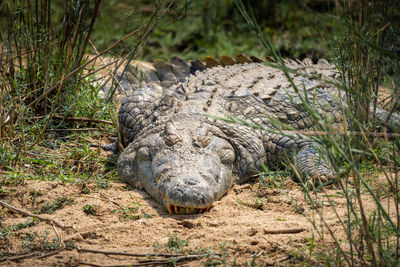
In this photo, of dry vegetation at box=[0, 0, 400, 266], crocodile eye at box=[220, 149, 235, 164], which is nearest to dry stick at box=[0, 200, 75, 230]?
dry vegetation at box=[0, 0, 400, 266]

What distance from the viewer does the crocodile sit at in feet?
12.1

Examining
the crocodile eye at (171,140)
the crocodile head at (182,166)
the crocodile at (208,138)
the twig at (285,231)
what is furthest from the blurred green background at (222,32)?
the twig at (285,231)

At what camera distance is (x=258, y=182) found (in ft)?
14.5

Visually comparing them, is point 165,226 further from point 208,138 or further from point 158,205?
point 208,138

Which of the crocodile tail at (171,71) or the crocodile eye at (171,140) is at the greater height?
the crocodile tail at (171,71)

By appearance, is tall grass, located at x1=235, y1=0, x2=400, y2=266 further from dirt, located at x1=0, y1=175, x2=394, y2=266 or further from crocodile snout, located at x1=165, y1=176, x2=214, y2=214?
crocodile snout, located at x1=165, y1=176, x2=214, y2=214

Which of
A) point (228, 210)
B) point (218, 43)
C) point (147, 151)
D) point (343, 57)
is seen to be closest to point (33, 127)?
point (147, 151)

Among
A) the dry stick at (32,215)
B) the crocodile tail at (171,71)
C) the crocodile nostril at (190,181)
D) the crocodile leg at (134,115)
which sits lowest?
the dry stick at (32,215)

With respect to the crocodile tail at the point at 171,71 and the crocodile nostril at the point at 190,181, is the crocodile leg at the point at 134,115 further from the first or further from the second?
the crocodile nostril at the point at 190,181

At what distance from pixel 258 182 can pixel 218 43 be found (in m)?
6.24

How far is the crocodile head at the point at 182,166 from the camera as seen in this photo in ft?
11.4

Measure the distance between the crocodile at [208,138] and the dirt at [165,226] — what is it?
0.63ft

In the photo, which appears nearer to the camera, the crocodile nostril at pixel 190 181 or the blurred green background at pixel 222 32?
the crocodile nostril at pixel 190 181

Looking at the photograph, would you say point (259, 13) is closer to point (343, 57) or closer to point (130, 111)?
point (130, 111)
